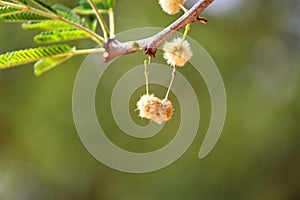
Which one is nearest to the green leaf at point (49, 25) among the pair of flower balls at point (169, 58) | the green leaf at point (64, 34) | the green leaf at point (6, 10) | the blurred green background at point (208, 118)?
the green leaf at point (64, 34)

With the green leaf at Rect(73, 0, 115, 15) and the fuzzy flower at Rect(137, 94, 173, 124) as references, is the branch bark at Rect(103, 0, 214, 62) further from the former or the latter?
the green leaf at Rect(73, 0, 115, 15)

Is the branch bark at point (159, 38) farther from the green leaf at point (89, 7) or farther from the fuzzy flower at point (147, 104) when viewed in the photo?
the green leaf at point (89, 7)

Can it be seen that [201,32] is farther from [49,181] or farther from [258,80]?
[49,181]

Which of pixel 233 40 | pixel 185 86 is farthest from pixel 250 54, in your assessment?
pixel 185 86

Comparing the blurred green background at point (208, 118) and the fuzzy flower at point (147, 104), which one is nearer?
the fuzzy flower at point (147, 104)

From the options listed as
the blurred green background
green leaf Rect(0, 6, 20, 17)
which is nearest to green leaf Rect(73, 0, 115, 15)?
green leaf Rect(0, 6, 20, 17)

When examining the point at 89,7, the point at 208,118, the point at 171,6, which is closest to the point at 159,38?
the point at 171,6
